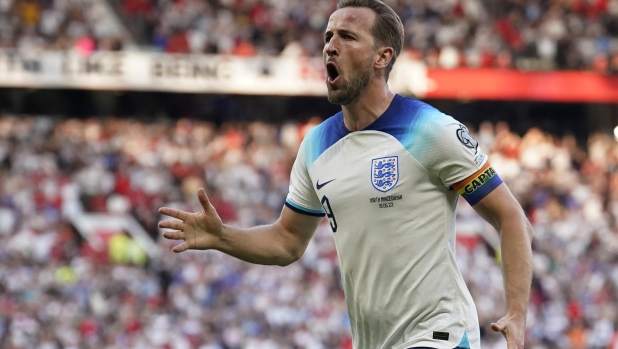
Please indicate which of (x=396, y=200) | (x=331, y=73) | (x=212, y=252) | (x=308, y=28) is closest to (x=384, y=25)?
(x=331, y=73)

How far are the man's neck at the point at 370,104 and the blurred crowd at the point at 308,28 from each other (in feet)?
59.7

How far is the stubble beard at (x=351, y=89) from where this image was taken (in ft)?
14.9

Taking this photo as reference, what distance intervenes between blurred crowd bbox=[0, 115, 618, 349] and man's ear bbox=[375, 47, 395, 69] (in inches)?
460

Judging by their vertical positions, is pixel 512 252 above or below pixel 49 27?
below

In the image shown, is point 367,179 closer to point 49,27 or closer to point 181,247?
point 181,247

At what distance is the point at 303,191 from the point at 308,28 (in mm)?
19220

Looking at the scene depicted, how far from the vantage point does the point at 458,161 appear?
14.1 feet

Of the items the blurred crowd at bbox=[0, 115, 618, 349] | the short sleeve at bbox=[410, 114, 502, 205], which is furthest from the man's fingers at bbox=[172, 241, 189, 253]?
the blurred crowd at bbox=[0, 115, 618, 349]

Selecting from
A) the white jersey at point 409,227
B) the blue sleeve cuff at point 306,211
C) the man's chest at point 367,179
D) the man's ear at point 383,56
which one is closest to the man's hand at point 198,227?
the blue sleeve cuff at point 306,211

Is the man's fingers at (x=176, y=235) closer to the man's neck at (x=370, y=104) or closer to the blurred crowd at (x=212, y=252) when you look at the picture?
the man's neck at (x=370, y=104)

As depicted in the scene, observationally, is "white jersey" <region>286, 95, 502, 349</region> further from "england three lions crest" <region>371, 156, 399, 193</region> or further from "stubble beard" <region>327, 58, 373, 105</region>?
"stubble beard" <region>327, 58, 373, 105</region>

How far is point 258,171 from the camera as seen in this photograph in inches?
813

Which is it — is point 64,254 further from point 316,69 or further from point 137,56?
point 316,69

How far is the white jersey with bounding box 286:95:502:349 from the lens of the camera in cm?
434
